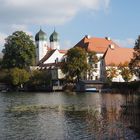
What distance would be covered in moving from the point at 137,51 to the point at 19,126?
1838 inches

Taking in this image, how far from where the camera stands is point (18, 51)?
10594cm

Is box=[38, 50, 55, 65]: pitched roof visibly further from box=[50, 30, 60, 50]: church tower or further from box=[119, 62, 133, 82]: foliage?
box=[119, 62, 133, 82]: foliage

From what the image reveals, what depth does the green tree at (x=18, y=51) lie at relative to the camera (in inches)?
4181

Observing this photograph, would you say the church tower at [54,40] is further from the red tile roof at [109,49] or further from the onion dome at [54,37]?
the red tile roof at [109,49]

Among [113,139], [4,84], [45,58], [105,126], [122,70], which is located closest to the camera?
[113,139]

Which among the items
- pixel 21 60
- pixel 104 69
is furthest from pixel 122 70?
pixel 21 60

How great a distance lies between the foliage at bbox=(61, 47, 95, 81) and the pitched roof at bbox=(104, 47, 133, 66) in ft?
33.3

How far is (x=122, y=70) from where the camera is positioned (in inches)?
4065

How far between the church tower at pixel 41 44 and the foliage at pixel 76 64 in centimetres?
4260

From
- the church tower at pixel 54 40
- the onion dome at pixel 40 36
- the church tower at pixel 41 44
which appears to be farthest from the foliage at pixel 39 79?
the church tower at pixel 54 40

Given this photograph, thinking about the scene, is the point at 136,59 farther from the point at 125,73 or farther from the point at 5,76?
the point at 5,76

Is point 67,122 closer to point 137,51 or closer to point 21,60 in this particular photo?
point 137,51

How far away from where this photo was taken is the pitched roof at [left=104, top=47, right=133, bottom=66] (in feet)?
360

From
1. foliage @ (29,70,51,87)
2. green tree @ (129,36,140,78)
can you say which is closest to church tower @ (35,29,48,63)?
foliage @ (29,70,51,87)
